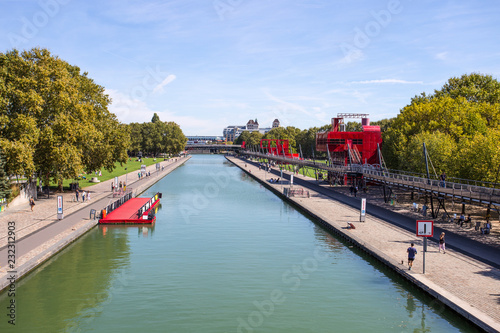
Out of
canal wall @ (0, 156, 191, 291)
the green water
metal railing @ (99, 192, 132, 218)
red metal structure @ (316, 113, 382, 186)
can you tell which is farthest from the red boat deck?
red metal structure @ (316, 113, 382, 186)

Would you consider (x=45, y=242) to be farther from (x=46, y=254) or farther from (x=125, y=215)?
(x=125, y=215)

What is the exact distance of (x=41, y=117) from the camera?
4600cm

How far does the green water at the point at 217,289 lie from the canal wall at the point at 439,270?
25.8 inches

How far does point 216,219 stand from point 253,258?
15.6 metres

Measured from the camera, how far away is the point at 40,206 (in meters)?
43.2

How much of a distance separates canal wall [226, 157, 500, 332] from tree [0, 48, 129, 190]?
28.2 m

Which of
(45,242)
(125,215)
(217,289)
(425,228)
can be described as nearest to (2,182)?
(125,215)

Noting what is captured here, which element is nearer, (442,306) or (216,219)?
(442,306)

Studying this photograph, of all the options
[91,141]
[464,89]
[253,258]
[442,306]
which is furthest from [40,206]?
[464,89]

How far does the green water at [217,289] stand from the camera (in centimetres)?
1861

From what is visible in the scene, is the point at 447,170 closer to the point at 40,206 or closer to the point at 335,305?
the point at 335,305

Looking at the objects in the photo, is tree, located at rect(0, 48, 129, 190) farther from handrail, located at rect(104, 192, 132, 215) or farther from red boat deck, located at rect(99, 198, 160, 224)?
red boat deck, located at rect(99, 198, 160, 224)

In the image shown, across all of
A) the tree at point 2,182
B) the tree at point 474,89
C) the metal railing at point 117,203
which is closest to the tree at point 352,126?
the tree at point 474,89

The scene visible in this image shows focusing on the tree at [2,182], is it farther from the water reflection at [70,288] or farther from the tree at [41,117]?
the water reflection at [70,288]
